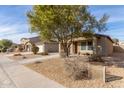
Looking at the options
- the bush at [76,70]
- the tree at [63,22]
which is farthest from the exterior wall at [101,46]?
the bush at [76,70]

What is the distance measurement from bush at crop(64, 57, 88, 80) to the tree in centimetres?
527

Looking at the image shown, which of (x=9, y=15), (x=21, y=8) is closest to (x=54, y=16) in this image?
(x=21, y=8)

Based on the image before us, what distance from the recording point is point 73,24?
15852mm

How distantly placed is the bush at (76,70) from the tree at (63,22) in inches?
207

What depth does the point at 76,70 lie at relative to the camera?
996cm

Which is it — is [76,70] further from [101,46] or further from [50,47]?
[50,47]

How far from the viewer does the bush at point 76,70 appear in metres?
9.83

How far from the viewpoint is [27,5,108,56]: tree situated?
15000 millimetres

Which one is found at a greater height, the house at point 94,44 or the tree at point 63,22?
the tree at point 63,22

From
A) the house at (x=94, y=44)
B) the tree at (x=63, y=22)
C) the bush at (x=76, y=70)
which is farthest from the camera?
the house at (x=94, y=44)

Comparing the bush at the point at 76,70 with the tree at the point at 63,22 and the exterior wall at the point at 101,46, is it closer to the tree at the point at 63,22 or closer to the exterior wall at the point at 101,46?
the tree at the point at 63,22

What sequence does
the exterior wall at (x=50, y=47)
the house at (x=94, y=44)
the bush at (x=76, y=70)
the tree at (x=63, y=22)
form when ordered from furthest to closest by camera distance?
the exterior wall at (x=50, y=47) → the house at (x=94, y=44) → the tree at (x=63, y=22) → the bush at (x=76, y=70)

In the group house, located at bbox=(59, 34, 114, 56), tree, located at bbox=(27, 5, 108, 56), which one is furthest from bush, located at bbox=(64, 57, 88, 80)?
house, located at bbox=(59, 34, 114, 56)
